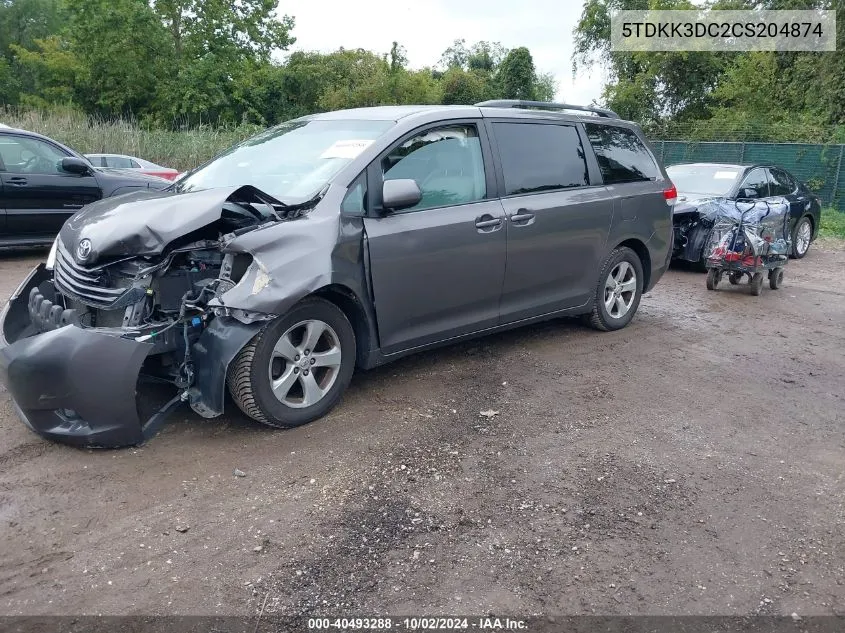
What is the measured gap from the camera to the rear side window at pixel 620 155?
612 centimetres

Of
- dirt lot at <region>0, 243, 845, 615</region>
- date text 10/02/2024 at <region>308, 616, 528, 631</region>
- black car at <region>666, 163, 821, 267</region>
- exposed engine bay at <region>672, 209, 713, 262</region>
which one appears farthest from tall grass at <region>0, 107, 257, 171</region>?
date text 10/02/2024 at <region>308, 616, 528, 631</region>

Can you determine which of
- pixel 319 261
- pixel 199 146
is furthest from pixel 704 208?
pixel 199 146

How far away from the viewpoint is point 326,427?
4.23m

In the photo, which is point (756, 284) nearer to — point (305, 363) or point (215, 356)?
point (305, 363)

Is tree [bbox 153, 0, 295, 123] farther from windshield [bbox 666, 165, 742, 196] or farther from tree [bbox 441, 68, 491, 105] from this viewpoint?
windshield [bbox 666, 165, 742, 196]

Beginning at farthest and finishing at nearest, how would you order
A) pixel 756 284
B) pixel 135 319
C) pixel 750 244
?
1. pixel 756 284
2. pixel 750 244
3. pixel 135 319

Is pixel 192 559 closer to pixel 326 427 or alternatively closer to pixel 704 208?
pixel 326 427

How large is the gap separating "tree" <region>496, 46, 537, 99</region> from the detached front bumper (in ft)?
122

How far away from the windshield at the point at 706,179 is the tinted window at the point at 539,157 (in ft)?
16.6

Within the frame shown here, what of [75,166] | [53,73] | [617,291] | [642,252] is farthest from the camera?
[53,73]

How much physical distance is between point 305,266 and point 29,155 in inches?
268

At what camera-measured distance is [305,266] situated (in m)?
3.98

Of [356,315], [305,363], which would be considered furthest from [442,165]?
[305,363]

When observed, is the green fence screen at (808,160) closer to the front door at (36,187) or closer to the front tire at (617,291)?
the front tire at (617,291)
